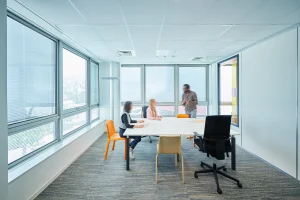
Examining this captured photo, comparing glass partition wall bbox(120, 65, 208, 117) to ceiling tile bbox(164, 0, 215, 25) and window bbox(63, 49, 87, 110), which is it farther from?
ceiling tile bbox(164, 0, 215, 25)

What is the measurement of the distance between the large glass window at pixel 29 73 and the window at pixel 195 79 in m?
4.77

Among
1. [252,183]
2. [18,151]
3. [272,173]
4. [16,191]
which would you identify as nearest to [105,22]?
[18,151]

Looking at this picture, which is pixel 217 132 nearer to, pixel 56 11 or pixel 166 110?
pixel 56 11

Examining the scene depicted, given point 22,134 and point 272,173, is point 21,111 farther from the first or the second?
point 272,173

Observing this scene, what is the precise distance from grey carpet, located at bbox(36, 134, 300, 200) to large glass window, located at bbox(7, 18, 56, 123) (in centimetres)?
126

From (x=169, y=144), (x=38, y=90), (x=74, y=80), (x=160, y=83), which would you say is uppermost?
(x=160, y=83)

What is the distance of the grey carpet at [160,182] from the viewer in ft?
8.14

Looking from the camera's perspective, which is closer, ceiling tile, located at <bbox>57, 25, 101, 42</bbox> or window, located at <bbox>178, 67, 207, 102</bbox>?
ceiling tile, located at <bbox>57, 25, 101, 42</bbox>

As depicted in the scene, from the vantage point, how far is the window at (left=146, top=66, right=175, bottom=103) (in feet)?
23.0

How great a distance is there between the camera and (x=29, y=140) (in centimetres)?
283

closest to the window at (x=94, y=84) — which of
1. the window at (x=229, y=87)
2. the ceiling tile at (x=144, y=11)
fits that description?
the ceiling tile at (x=144, y=11)

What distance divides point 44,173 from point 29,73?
63.4 inches

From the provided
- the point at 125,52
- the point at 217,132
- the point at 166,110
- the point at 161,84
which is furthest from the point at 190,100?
the point at 217,132

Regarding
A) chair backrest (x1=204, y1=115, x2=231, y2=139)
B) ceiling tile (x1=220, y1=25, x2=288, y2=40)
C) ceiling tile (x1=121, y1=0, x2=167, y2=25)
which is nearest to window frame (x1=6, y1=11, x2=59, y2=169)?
ceiling tile (x1=121, y1=0, x2=167, y2=25)
